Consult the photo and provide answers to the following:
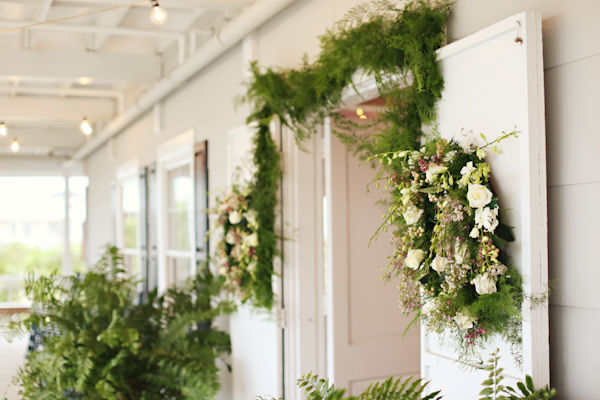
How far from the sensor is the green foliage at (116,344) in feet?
11.5

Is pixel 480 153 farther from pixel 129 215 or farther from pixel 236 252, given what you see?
pixel 129 215

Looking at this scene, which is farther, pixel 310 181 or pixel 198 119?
pixel 198 119

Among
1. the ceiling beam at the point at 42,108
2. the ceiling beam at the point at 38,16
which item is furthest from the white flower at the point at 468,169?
the ceiling beam at the point at 42,108

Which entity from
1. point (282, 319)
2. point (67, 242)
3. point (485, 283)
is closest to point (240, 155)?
point (282, 319)

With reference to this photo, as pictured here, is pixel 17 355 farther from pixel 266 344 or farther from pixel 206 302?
pixel 266 344

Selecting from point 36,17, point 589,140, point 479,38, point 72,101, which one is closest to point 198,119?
point 36,17

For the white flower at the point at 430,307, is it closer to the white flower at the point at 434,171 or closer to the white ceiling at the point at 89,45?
the white flower at the point at 434,171

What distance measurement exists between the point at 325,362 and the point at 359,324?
0.92 feet

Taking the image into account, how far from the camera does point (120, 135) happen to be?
7.84 m

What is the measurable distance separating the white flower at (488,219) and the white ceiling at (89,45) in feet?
7.88

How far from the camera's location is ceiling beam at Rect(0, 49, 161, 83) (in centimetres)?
497

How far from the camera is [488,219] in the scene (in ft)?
6.05

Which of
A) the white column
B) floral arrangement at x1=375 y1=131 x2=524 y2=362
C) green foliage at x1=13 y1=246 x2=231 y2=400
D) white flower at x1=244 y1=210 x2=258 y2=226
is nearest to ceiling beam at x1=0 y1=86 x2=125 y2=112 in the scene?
green foliage at x1=13 y1=246 x2=231 y2=400

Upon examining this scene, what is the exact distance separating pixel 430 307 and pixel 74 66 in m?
4.09
